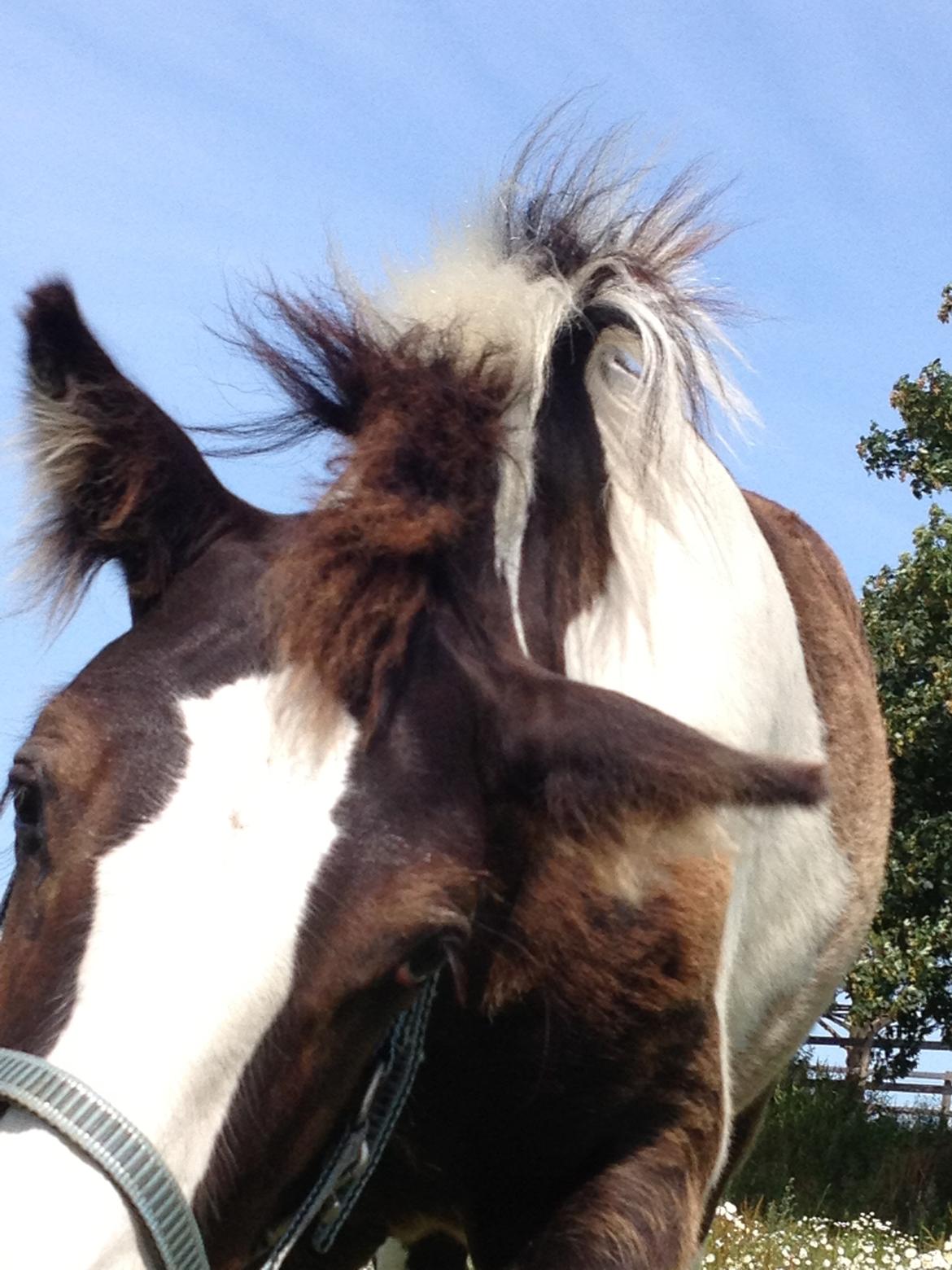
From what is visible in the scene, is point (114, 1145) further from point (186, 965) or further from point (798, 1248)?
point (798, 1248)

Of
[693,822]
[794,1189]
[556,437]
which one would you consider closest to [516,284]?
[556,437]

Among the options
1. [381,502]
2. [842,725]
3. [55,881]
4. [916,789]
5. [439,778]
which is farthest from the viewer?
[916,789]

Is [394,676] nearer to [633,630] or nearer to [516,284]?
[633,630]

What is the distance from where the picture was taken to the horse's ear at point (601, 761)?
206cm

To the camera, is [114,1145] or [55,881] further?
[55,881]

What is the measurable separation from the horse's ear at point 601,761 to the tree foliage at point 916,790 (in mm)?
10274

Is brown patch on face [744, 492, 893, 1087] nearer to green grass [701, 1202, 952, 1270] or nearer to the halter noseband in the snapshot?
green grass [701, 1202, 952, 1270]

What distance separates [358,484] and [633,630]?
63 centimetres

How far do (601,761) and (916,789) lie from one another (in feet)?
36.0

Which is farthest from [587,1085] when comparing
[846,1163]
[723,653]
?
[846,1163]

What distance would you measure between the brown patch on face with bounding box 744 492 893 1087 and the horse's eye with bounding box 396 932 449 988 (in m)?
1.70

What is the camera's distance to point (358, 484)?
8.01ft

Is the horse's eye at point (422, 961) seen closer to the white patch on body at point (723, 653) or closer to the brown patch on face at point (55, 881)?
the brown patch on face at point (55, 881)

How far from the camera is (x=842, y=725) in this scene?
3941 mm
